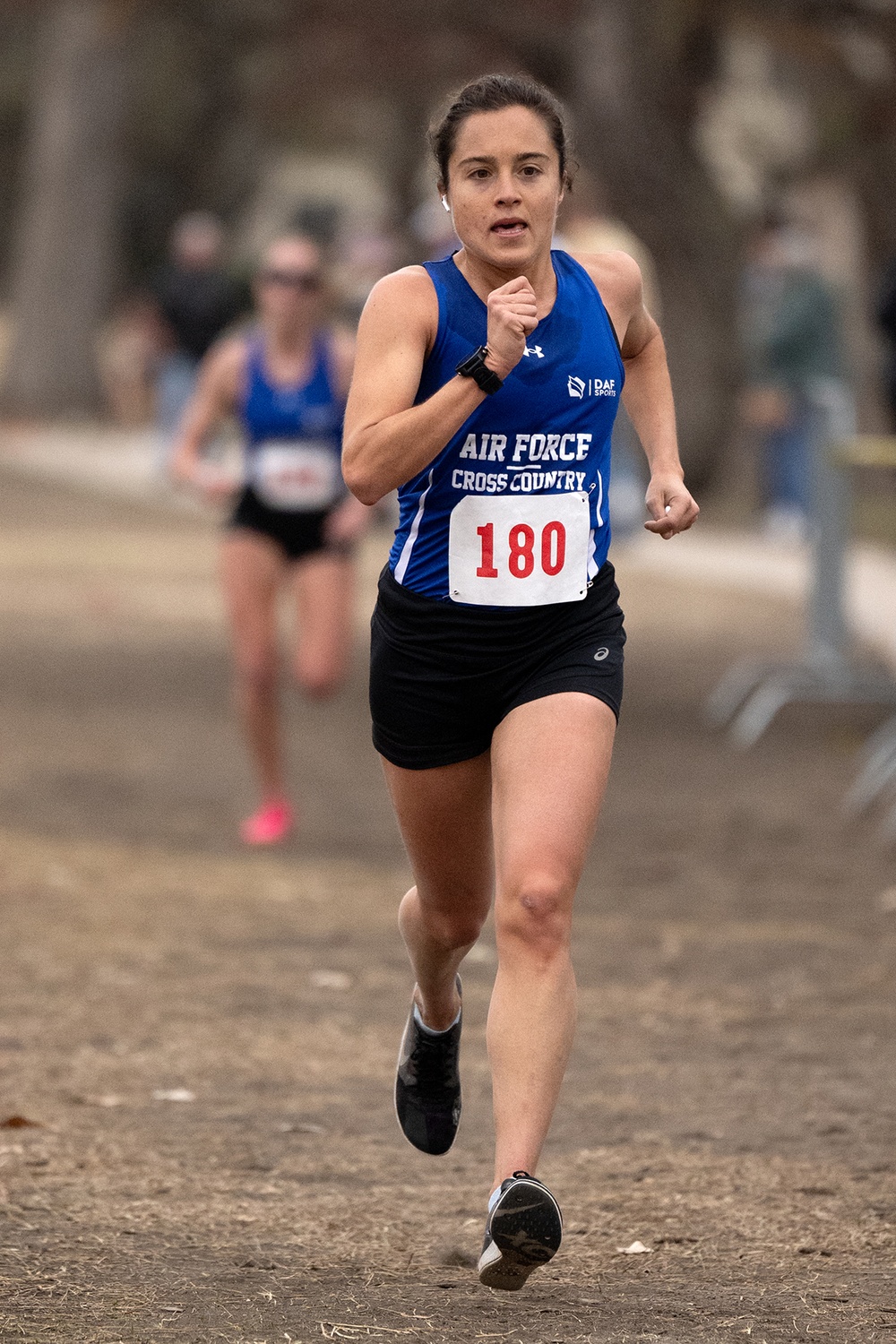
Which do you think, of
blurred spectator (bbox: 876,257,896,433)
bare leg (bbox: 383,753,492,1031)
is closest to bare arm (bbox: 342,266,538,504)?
bare leg (bbox: 383,753,492,1031)

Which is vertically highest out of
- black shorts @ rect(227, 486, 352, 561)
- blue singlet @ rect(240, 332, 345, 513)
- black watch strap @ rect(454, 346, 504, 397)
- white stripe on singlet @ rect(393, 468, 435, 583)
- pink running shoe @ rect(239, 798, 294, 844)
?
black watch strap @ rect(454, 346, 504, 397)

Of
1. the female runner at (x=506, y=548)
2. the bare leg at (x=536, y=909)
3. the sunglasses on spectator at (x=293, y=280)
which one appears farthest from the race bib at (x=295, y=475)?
the bare leg at (x=536, y=909)

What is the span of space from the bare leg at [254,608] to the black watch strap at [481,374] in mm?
4779

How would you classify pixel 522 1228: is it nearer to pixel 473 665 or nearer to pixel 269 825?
pixel 473 665

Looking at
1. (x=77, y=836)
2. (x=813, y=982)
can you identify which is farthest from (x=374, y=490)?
(x=77, y=836)

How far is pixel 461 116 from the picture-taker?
14.8 feet

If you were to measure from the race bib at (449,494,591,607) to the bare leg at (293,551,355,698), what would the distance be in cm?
474

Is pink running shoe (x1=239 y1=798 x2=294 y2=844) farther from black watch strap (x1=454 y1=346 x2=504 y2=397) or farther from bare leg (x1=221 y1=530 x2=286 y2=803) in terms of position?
black watch strap (x1=454 y1=346 x2=504 y2=397)

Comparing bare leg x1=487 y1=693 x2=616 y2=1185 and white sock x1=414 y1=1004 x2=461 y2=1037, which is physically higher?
bare leg x1=487 y1=693 x2=616 y2=1185

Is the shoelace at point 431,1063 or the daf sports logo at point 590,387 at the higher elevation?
the daf sports logo at point 590,387

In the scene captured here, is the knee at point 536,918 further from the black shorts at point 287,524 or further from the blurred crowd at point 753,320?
the blurred crowd at point 753,320

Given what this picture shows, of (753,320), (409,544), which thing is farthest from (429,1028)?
(753,320)

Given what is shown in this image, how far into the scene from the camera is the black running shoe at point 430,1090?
512 centimetres

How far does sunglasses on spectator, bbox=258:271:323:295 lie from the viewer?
9.01m
